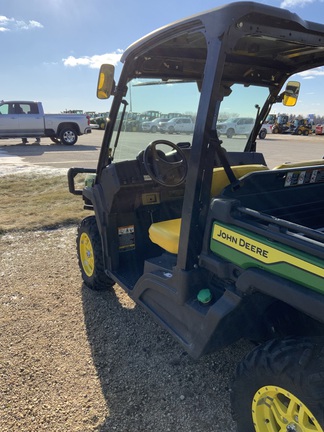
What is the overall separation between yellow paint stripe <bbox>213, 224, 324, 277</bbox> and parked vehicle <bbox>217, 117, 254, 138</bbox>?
1.62 metres

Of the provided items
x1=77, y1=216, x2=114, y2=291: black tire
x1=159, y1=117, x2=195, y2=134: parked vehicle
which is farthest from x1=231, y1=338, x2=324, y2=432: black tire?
x1=159, y1=117, x2=195, y2=134: parked vehicle

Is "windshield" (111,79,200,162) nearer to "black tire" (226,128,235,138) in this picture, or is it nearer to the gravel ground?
"black tire" (226,128,235,138)

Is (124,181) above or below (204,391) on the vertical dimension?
above

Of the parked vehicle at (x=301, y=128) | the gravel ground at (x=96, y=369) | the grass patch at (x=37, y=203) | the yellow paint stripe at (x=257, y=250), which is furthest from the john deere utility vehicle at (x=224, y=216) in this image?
the parked vehicle at (x=301, y=128)

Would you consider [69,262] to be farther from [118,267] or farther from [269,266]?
[269,266]

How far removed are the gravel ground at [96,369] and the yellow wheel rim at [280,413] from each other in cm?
41

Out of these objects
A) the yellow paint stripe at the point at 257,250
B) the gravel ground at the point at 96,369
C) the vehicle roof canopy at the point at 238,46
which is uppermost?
the vehicle roof canopy at the point at 238,46

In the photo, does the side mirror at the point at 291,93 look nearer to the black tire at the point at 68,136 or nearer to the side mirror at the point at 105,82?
the side mirror at the point at 105,82

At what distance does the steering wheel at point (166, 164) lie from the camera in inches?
104

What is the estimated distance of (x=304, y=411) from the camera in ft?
5.05

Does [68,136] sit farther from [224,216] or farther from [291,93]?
[224,216]

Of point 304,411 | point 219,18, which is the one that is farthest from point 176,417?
point 219,18

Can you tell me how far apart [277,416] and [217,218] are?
1.00m

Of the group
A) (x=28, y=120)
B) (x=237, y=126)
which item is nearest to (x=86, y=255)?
(x=237, y=126)
